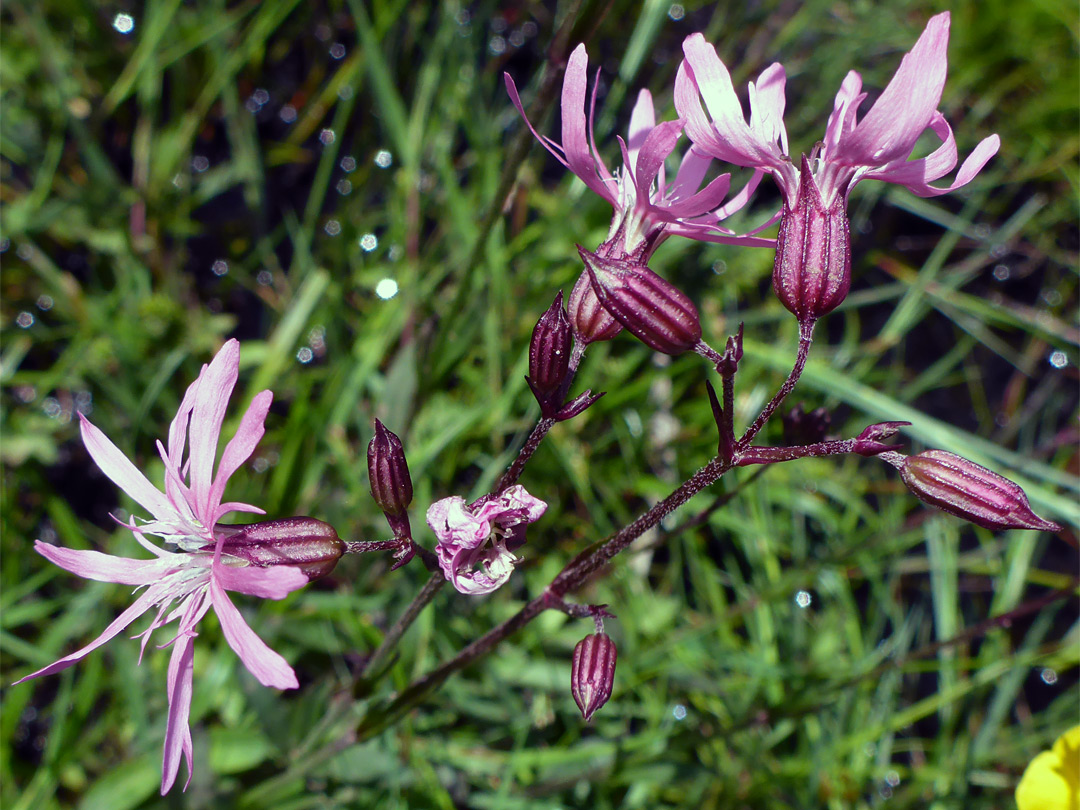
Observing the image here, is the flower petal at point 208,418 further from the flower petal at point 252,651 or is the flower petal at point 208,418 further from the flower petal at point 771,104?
the flower petal at point 771,104

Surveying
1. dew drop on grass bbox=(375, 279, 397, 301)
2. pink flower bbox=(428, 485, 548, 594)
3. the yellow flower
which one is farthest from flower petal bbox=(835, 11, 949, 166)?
dew drop on grass bbox=(375, 279, 397, 301)

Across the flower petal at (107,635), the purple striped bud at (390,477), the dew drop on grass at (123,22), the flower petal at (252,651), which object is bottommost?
the flower petal at (107,635)

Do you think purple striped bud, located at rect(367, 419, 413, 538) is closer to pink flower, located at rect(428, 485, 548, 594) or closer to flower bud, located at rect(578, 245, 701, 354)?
pink flower, located at rect(428, 485, 548, 594)

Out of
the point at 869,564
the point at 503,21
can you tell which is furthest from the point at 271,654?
the point at 503,21

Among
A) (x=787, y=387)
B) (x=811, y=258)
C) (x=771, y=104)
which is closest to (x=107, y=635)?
(x=787, y=387)

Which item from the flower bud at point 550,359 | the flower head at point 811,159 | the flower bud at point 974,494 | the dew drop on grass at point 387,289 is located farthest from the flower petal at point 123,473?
the dew drop on grass at point 387,289

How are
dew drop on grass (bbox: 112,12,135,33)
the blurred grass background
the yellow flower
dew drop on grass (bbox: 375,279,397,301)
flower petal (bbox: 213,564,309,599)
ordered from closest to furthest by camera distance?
1. flower petal (bbox: 213,564,309,599)
2. the yellow flower
3. the blurred grass background
4. dew drop on grass (bbox: 375,279,397,301)
5. dew drop on grass (bbox: 112,12,135,33)

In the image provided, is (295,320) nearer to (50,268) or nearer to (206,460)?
(50,268)
